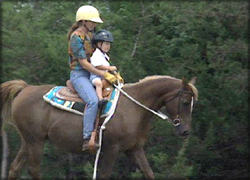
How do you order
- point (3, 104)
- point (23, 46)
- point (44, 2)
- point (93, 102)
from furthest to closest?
1. point (44, 2)
2. point (23, 46)
3. point (3, 104)
4. point (93, 102)

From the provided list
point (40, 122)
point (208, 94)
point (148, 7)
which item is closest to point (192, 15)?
point (148, 7)

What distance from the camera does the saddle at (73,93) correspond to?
6660mm

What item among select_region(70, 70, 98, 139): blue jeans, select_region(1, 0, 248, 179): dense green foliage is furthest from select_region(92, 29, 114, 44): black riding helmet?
select_region(1, 0, 248, 179): dense green foliage

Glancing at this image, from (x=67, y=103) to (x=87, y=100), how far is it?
365 millimetres

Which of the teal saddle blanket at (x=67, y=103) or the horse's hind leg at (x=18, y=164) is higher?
the teal saddle blanket at (x=67, y=103)

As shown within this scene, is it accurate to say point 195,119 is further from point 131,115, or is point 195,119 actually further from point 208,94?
point 131,115

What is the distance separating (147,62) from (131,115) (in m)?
2.65

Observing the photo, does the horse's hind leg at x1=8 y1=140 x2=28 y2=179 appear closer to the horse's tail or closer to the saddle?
the horse's tail

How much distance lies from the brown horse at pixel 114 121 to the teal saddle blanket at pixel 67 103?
88 mm

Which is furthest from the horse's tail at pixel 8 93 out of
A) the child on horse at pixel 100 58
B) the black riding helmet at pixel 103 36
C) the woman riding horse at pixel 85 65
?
the black riding helmet at pixel 103 36

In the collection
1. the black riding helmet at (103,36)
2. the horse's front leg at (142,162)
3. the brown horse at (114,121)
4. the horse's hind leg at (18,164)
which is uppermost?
the black riding helmet at (103,36)

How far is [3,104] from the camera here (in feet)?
24.3

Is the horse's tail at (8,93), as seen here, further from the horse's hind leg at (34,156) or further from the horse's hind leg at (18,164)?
the horse's hind leg at (34,156)

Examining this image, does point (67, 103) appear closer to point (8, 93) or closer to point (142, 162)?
point (8, 93)
